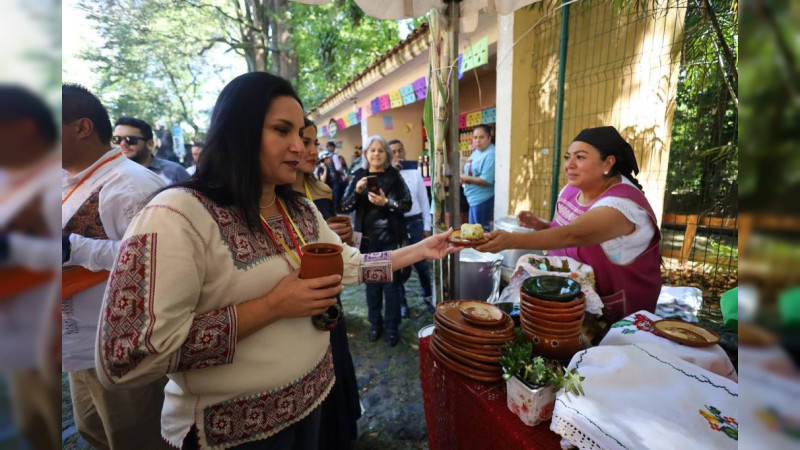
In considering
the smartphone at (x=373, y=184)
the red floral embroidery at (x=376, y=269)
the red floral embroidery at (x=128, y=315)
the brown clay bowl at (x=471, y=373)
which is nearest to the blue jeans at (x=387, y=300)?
the smartphone at (x=373, y=184)

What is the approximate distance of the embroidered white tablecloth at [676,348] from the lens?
1.28 metres

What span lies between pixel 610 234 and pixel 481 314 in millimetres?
953

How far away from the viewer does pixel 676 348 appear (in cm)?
131

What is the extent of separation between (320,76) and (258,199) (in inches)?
579

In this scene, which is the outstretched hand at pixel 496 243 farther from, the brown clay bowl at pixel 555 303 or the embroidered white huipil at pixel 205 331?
the embroidered white huipil at pixel 205 331

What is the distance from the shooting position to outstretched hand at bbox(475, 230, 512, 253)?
2012mm

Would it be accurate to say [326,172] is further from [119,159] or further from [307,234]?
[307,234]

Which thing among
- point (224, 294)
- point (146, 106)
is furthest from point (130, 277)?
point (146, 106)

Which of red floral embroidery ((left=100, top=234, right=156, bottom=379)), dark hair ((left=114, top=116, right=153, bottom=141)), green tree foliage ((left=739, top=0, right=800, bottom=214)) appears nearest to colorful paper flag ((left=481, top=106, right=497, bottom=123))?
dark hair ((left=114, top=116, right=153, bottom=141))

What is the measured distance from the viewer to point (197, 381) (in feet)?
3.73

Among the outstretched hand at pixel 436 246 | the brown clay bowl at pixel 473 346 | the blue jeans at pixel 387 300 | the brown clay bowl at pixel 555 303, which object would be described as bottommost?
the blue jeans at pixel 387 300

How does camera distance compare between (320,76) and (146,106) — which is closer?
(320,76)

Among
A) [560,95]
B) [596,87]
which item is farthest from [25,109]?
[596,87]

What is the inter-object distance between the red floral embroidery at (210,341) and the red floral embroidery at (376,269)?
75 cm
